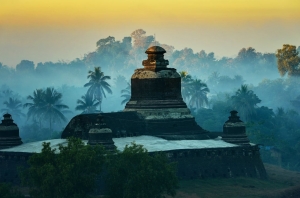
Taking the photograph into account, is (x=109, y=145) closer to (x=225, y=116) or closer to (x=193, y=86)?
(x=225, y=116)

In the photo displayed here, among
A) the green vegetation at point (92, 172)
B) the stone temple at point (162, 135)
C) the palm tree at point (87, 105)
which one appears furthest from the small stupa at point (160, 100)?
the palm tree at point (87, 105)

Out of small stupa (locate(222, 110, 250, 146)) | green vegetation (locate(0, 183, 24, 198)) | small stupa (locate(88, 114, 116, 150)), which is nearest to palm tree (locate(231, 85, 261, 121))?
small stupa (locate(222, 110, 250, 146))

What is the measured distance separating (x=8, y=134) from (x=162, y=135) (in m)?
11.9

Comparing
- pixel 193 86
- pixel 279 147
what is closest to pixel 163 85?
pixel 279 147

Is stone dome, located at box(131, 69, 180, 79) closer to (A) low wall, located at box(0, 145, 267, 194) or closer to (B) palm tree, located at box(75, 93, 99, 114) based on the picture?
(A) low wall, located at box(0, 145, 267, 194)

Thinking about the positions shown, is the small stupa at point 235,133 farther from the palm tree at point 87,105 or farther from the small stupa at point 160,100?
the palm tree at point 87,105

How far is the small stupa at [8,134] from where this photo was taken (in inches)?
3777

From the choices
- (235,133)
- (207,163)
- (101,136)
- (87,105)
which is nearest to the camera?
(101,136)

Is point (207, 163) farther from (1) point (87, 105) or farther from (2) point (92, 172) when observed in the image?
(1) point (87, 105)

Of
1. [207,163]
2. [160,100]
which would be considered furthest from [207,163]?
[160,100]

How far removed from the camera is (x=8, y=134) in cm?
9625

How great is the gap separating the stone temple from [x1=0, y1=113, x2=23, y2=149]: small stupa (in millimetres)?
195

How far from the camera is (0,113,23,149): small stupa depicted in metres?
95.9

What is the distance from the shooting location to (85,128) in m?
92.9
